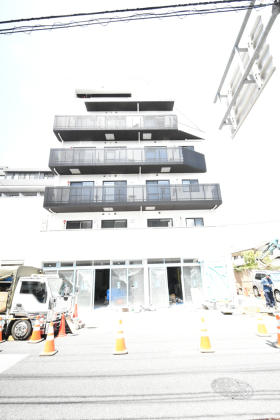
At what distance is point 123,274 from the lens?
53.5 ft

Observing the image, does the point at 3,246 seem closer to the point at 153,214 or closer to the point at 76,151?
the point at 76,151

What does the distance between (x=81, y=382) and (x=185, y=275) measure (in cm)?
1304

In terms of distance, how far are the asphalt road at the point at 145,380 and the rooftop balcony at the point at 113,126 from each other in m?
19.4

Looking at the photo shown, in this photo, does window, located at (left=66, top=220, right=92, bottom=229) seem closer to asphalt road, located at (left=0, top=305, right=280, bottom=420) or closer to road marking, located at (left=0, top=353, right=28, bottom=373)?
asphalt road, located at (left=0, top=305, right=280, bottom=420)

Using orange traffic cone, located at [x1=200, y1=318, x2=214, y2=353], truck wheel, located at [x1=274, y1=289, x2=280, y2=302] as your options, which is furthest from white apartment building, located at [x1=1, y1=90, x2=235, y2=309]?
orange traffic cone, located at [x1=200, y1=318, x2=214, y2=353]

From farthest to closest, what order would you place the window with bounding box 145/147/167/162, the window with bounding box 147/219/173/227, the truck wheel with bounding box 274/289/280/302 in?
the window with bounding box 145/147/167/162
the window with bounding box 147/219/173/227
the truck wheel with bounding box 274/289/280/302

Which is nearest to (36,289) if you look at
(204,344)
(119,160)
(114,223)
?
(204,344)

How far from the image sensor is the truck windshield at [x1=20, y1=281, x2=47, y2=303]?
Answer: 912cm

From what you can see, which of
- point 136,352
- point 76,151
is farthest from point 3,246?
point 136,352

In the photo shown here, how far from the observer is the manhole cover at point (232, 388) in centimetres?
371

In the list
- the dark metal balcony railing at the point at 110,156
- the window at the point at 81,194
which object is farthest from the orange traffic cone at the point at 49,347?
the dark metal balcony railing at the point at 110,156

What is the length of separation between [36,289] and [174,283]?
1132cm

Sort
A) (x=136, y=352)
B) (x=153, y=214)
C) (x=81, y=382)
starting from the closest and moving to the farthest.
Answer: (x=81, y=382), (x=136, y=352), (x=153, y=214)

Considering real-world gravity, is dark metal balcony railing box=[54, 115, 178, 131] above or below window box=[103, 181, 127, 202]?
above
